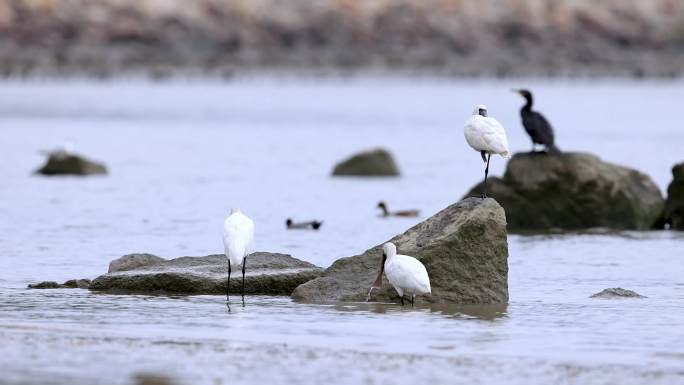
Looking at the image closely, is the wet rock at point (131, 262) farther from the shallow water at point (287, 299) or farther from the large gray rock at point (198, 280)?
the shallow water at point (287, 299)

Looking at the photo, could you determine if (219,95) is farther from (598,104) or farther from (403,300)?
(403,300)

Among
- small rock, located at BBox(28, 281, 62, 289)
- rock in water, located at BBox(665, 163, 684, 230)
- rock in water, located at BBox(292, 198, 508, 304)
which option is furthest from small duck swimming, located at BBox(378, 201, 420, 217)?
rock in water, located at BBox(292, 198, 508, 304)

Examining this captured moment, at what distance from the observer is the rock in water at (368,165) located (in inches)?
1597

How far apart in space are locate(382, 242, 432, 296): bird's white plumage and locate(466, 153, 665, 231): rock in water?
416 inches

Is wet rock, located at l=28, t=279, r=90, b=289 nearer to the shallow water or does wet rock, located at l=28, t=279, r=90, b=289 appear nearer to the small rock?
the small rock

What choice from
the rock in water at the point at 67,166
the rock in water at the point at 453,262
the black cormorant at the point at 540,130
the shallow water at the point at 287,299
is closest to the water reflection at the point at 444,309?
the shallow water at the point at 287,299

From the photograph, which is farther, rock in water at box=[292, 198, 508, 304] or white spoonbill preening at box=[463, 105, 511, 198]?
white spoonbill preening at box=[463, 105, 511, 198]

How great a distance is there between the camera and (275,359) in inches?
518

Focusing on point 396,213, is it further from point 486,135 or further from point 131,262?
point 131,262

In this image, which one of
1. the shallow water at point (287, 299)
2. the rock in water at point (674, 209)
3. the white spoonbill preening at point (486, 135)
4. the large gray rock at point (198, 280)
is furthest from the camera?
the rock in water at point (674, 209)

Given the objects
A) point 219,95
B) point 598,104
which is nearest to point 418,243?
point 598,104

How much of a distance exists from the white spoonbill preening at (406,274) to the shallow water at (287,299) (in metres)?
0.28

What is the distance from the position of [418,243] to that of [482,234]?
770mm

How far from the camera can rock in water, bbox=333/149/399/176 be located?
4056 centimetres
